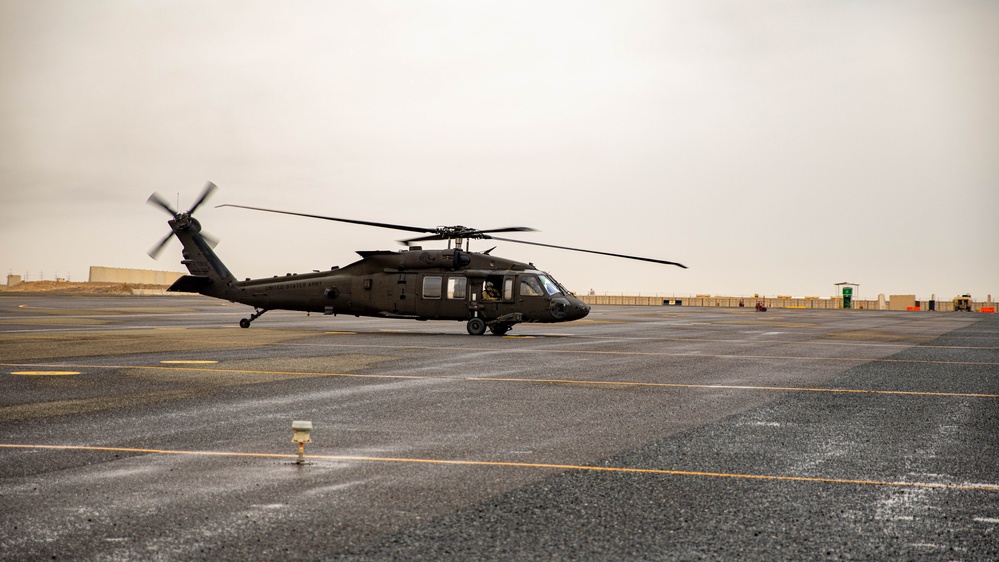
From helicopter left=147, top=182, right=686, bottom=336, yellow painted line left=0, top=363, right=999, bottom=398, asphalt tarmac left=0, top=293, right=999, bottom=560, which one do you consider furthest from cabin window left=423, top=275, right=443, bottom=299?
yellow painted line left=0, top=363, right=999, bottom=398

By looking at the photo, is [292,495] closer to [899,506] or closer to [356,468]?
[356,468]

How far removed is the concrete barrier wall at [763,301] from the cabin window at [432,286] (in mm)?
106439

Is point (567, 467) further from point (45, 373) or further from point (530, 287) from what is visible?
point (530, 287)

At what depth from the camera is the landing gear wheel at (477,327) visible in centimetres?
2994

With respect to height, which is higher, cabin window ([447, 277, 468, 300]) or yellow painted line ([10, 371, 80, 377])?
cabin window ([447, 277, 468, 300])

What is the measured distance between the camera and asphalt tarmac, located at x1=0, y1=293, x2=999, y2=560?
18.0 feet

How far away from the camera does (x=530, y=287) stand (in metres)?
28.9

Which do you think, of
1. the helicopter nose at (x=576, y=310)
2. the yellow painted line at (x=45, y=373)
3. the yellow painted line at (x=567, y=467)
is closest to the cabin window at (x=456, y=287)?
the helicopter nose at (x=576, y=310)

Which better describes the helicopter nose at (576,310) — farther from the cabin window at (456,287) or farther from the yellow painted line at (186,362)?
the yellow painted line at (186,362)

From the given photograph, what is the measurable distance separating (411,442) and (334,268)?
2364cm

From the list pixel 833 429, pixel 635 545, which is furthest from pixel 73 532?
pixel 833 429

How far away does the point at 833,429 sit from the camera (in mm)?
10367

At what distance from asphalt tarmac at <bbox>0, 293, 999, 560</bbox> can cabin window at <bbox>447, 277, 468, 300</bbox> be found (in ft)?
39.7

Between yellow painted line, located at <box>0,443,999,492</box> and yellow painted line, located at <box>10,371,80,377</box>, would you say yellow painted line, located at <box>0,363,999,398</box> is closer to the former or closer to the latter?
A: yellow painted line, located at <box>10,371,80,377</box>
